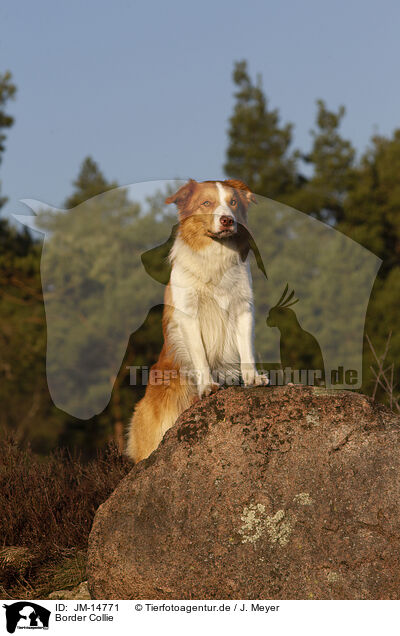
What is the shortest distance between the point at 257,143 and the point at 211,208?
77.7ft

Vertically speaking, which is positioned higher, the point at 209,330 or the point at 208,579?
the point at 209,330

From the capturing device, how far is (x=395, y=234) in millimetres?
25875

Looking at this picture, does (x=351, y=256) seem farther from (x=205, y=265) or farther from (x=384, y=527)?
(x=384, y=527)

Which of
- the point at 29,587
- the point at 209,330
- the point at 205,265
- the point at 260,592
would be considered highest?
the point at 205,265

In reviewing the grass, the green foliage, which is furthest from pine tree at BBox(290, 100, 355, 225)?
the grass

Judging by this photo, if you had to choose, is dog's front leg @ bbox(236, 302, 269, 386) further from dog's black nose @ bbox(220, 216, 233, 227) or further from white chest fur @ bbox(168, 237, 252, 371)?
dog's black nose @ bbox(220, 216, 233, 227)

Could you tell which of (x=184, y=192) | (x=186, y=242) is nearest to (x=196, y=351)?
(x=186, y=242)

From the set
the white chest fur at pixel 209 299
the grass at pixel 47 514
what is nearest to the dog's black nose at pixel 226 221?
the white chest fur at pixel 209 299

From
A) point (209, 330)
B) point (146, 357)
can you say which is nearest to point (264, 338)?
point (146, 357)

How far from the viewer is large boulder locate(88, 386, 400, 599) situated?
175 inches

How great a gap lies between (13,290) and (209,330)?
910 inches

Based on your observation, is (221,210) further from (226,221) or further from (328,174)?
(328,174)

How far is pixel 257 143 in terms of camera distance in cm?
2838

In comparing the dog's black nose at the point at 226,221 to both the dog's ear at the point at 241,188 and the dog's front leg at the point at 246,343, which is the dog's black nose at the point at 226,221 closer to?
the dog's ear at the point at 241,188
